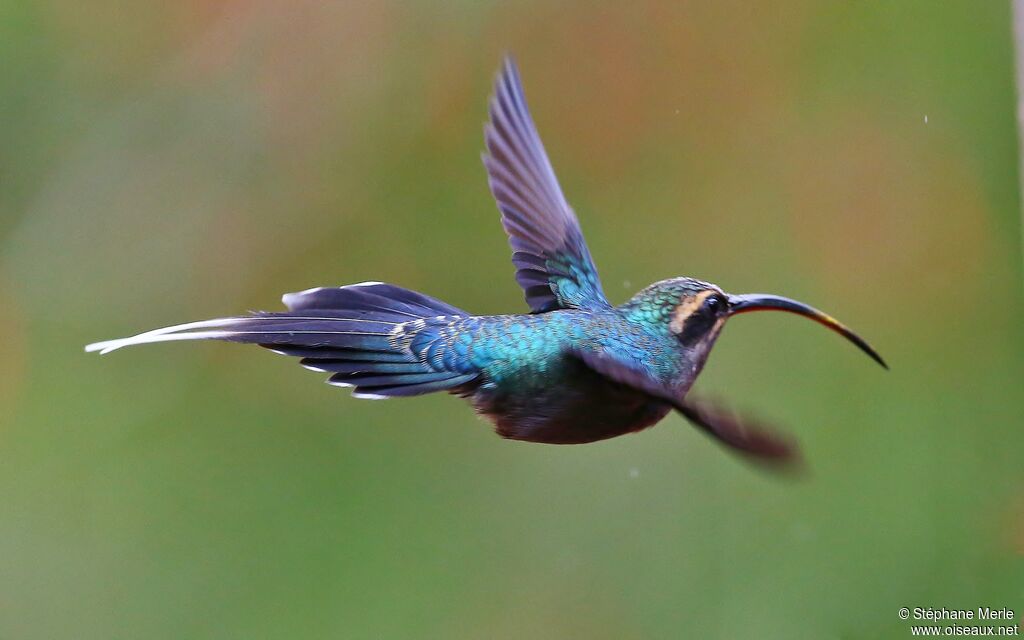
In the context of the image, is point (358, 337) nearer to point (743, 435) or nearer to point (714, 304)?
point (714, 304)

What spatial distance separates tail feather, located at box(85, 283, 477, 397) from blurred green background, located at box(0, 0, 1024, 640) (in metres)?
1.27

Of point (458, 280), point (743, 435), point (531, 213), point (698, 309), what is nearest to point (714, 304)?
point (698, 309)

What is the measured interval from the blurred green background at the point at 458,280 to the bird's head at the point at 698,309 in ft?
3.79

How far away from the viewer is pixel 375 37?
115 inches

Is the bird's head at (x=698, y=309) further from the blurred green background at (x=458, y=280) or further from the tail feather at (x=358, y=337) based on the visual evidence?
the blurred green background at (x=458, y=280)

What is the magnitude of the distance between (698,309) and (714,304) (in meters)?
0.03

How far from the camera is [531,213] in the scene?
1802 mm

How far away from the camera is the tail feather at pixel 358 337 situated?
1.36 meters

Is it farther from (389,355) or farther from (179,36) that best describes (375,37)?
(389,355)

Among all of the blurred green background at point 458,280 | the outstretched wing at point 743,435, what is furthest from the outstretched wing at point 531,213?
the blurred green background at point 458,280

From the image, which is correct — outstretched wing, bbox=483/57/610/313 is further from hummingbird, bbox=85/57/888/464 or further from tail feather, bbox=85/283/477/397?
tail feather, bbox=85/283/477/397

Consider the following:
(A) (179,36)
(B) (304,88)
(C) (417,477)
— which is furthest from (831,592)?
(A) (179,36)

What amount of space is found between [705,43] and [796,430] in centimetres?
106

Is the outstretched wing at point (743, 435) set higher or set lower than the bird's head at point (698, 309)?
lower
